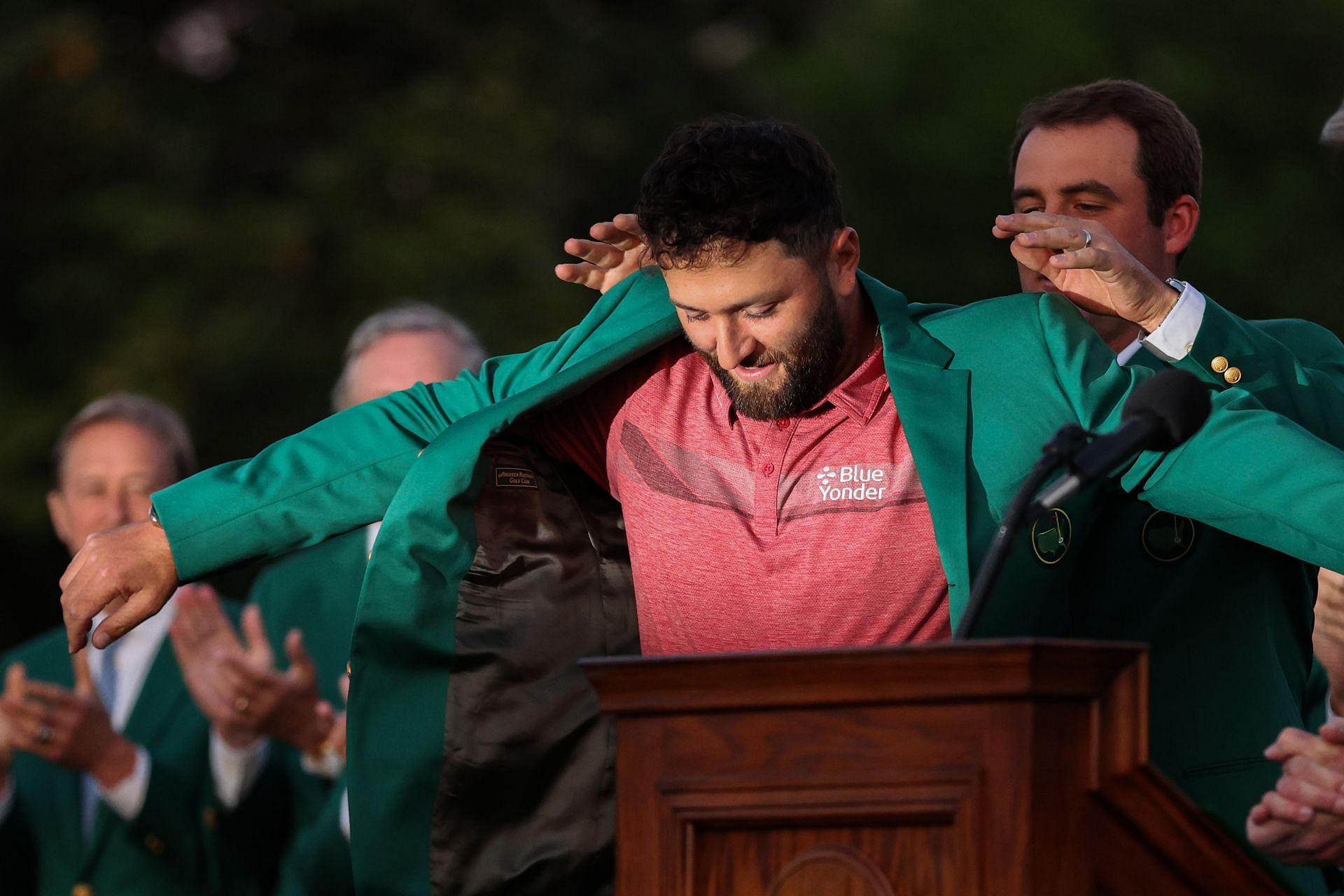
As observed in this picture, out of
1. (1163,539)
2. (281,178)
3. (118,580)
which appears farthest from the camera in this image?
(281,178)

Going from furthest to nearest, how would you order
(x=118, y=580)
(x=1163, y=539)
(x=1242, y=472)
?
(x=1163, y=539)
(x=118, y=580)
(x=1242, y=472)

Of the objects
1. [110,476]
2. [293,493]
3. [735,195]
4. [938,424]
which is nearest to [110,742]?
[110,476]

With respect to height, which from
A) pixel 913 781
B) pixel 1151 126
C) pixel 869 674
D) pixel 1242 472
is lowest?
pixel 913 781

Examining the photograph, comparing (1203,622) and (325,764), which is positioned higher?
(325,764)

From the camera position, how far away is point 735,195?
325cm

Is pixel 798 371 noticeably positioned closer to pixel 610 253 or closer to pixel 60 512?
pixel 610 253

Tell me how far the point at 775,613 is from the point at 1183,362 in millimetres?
789

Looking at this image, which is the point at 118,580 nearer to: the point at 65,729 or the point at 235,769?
the point at 65,729

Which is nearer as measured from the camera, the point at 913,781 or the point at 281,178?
the point at 913,781

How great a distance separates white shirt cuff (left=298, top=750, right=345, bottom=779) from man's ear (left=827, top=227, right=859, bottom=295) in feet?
9.06

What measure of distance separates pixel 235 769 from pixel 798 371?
304 centimetres

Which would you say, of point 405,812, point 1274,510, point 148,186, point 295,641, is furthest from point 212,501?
point 148,186

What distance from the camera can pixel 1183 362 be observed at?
3.30 metres

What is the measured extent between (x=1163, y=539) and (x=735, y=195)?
0.96 metres
